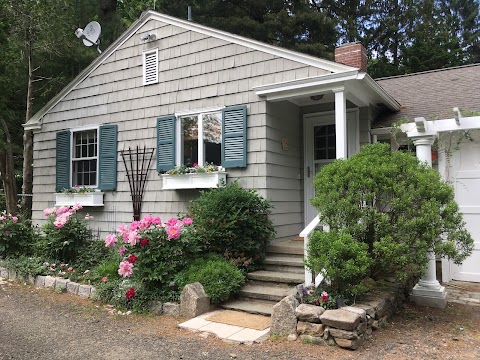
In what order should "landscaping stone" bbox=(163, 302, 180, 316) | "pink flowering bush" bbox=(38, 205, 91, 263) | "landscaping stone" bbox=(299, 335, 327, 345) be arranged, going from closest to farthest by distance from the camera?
"landscaping stone" bbox=(299, 335, 327, 345) → "landscaping stone" bbox=(163, 302, 180, 316) → "pink flowering bush" bbox=(38, 205, 91, 263)

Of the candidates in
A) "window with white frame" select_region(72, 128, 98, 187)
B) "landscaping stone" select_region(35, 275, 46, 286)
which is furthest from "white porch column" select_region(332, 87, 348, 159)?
"window with white frame" select_region(72, 128, 98, 187)

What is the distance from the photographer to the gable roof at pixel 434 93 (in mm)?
7117

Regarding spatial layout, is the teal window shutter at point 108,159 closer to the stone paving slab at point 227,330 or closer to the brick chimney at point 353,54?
the stone paving slab at point 227,330

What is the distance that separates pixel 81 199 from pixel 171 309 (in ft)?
14.1

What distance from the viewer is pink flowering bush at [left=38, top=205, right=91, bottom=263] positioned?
6922 millimetres

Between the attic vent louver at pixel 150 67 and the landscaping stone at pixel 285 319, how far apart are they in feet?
17.2

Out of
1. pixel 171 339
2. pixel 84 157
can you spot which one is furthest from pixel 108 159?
pixel 171 339

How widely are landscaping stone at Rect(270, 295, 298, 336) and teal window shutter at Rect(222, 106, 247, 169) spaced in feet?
9.20

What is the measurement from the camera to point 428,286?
17.1ft

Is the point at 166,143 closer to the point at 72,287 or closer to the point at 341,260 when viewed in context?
the point at 72,287

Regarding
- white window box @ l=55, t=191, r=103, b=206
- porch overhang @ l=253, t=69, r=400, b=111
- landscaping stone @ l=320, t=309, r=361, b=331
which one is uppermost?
porch overhang @ l=253, t=69, r=400, b=111

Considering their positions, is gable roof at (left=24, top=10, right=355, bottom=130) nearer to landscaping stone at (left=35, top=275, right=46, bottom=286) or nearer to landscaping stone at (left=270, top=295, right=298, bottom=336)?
landscaping stone at (left=270, top=295, right=298, bottom=336)

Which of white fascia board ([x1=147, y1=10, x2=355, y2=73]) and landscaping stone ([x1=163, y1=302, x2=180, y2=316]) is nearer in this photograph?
landscaping stone ([x1=163, y1=302, x2=180, y2=316])

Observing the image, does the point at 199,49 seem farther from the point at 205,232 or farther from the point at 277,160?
the point at 205,232
